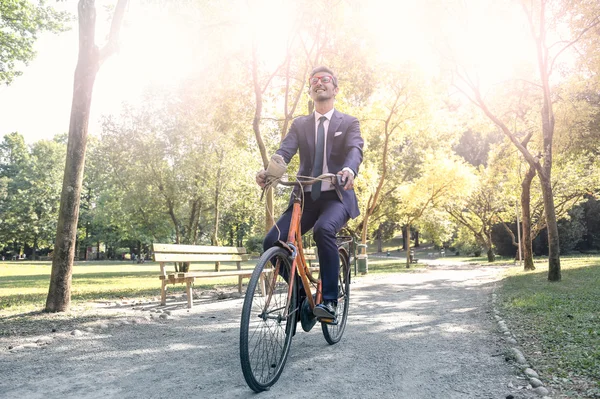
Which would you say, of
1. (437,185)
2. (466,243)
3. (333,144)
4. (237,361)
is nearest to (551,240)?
(333,144)

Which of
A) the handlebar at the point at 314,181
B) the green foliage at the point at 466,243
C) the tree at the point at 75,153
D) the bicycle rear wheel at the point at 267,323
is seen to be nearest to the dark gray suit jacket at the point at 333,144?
the handlebar at the point at 314,181

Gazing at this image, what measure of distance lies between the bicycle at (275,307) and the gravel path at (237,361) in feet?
0.62

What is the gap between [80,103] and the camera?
7547mm

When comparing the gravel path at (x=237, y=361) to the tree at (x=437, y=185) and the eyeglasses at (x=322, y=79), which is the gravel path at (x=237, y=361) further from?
the tree at (x=437, y=185)

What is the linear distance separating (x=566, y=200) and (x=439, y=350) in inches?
1084

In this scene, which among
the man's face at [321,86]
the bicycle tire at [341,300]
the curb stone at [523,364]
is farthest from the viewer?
the bicycle tire at [341,300]

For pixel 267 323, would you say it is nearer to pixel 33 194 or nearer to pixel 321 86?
pixel 321 86

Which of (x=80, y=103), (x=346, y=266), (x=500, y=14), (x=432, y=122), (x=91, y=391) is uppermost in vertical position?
(x=500, y=14)

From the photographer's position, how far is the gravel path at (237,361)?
3.16m

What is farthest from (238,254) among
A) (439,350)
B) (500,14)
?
(500,14)

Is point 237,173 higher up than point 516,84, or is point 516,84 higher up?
point 516,84

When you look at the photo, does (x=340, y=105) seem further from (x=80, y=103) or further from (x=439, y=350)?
(x=439, y=350)

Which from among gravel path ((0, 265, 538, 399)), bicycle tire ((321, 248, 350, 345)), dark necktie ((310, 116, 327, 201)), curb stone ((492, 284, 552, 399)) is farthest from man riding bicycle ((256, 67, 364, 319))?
curb stone ((492, 284, 552, 399))

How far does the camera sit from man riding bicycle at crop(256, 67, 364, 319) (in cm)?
362
